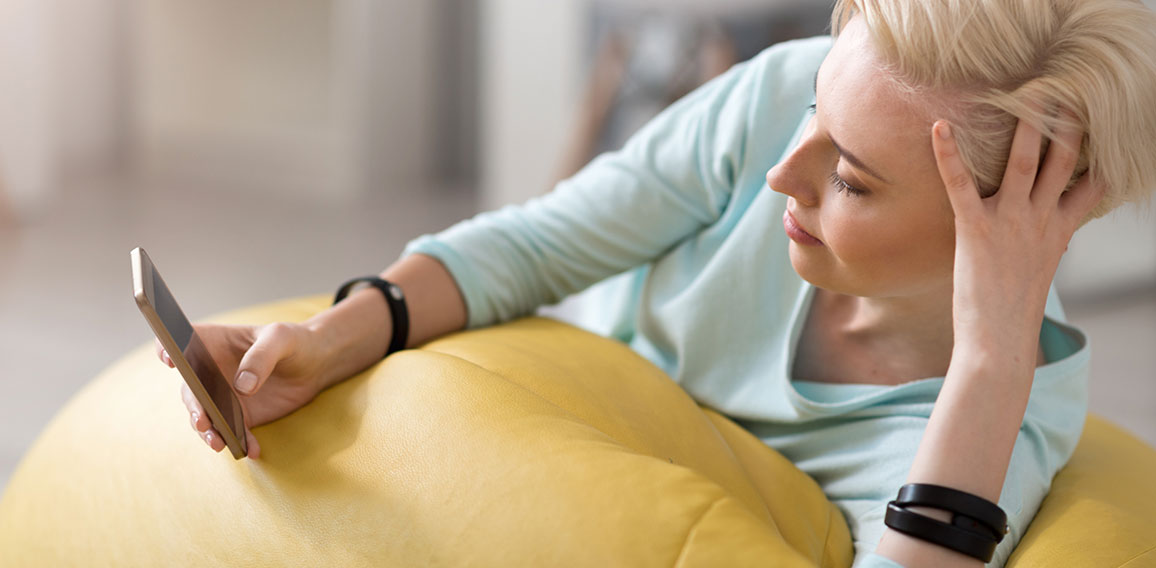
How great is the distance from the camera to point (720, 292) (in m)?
1.10

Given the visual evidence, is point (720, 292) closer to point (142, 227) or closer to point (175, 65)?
point (142, 227)

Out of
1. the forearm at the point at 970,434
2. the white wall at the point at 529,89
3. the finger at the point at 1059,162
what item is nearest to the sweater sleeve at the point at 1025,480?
the forearm at the point at 970,434

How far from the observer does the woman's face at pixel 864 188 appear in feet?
2.60

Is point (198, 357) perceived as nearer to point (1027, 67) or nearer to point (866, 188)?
point (866, 188)

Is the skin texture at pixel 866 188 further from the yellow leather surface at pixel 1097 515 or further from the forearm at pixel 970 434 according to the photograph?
the yellow leather surface at pixel 1097 515

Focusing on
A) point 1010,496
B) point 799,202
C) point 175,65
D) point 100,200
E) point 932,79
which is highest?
point 932,79

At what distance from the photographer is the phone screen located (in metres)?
0.76

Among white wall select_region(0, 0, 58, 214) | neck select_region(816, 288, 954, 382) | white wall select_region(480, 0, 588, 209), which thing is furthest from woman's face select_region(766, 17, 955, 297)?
white wall select_region(0, 0, 58, 214)

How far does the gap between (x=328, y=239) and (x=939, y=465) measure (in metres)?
2.93

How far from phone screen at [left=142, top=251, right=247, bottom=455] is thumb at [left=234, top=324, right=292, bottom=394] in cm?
2

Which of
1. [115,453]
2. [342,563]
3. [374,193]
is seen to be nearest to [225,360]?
[115,453]

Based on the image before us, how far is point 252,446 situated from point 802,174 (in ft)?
1.54

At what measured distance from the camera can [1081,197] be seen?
31.8 inches

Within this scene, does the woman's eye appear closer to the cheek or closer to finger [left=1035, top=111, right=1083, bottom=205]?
the cheek
